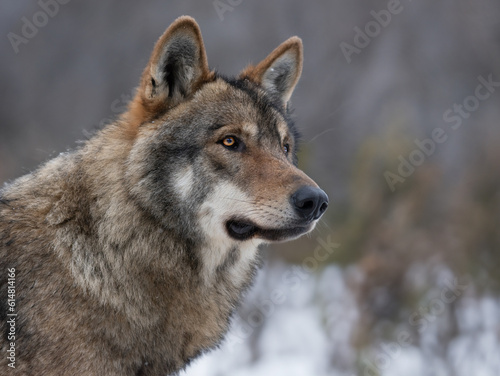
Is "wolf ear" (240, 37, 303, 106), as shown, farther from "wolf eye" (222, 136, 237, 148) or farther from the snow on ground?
the snow on ground

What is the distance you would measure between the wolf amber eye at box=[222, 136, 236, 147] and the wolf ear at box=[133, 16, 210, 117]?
40cm

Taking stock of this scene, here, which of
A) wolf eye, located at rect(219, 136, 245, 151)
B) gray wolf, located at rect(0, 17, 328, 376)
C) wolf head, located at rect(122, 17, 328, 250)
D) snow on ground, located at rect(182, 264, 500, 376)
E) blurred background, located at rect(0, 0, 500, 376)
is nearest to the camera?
gray wolf, located at rect(0, 17, 328, 376)

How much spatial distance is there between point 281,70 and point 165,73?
1.10 m

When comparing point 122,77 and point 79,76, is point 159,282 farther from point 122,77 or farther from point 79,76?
point 79,76

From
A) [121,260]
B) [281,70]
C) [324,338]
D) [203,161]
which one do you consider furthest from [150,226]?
[324,338]

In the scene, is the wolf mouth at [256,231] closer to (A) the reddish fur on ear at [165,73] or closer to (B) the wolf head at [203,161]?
(B) the wolf head at [203,161]

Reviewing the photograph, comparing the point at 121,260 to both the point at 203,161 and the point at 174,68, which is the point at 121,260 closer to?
the point at 203,161

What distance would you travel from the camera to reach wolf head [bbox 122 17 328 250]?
11.0 ft

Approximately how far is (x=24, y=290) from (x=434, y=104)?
8.76m

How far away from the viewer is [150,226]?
3391mm

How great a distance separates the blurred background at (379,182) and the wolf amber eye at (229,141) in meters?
3.97

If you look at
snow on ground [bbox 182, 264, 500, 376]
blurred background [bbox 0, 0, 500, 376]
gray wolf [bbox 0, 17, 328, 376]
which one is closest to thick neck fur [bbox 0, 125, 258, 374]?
gray wolf [bbox 0, 17, 328, 376]

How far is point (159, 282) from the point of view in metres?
3.38

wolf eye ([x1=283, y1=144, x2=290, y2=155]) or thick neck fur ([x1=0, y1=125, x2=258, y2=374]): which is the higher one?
wolf eye ([x1=283, y1=144, x2=290, y2=155])
